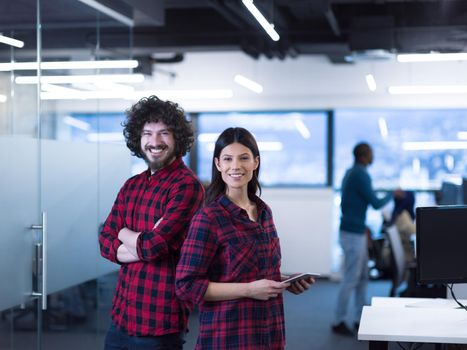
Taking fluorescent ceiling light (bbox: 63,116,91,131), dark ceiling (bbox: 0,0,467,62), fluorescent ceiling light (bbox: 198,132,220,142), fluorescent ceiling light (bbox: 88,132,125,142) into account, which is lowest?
fluorescent ceiling light (bbox: 88,132,125,142)

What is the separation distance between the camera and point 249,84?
920 centimetres

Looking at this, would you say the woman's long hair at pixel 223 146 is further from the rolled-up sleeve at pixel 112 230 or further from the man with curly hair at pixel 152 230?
the rolled-up sleeve at pixel 112 230

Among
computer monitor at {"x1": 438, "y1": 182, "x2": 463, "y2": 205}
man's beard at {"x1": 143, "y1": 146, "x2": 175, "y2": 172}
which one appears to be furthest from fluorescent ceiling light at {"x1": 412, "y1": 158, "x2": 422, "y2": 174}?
man's beard at {"x1": 143, "y1": 146, "x2": 175, "y2": 172}

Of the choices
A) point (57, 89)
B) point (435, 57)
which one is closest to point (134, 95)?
point (57, 89)

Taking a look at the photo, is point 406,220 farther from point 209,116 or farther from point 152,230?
point 152,230

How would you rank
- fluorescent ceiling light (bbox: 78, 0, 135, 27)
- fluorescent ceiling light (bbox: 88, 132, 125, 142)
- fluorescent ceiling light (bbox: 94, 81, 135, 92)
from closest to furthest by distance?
fluorescent ceiling light (bbox: 78, 0, 135, 27), fluorescent ceiling light (bbox: 88, 132, 125, 142), fluorescent ceiling light (bbox: 94, 81, 135, 92)

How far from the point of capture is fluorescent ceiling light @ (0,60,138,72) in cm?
357

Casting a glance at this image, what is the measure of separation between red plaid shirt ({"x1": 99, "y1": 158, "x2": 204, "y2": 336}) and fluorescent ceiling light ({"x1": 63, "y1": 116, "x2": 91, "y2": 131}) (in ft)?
4.84

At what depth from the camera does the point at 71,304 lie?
4496mm

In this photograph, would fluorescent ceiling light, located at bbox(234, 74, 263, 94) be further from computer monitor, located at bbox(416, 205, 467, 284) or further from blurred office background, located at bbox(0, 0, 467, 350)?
computer monitor, located at bbox(416, 205, 467, 284)

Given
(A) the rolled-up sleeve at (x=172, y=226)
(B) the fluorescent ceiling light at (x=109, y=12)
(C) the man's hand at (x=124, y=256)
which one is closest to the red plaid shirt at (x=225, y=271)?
(A) the rolled-up sleeve at (x=172, y=226)

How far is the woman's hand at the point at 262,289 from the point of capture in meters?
2.46

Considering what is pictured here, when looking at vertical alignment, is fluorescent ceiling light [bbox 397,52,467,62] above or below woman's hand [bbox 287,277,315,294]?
above

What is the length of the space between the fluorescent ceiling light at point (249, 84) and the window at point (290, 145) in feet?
1.55
